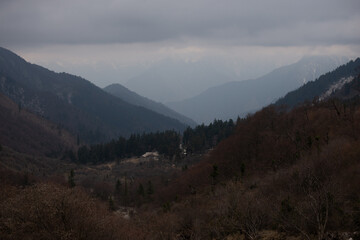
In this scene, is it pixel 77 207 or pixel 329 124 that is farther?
pixel 329 124

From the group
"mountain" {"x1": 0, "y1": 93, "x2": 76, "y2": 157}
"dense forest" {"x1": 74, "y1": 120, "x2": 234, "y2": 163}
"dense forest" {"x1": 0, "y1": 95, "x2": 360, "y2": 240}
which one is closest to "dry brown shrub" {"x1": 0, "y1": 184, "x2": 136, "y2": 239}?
"dense forest" {"x1": 0, "y1": 95, "x2": 360, "y2": 240}

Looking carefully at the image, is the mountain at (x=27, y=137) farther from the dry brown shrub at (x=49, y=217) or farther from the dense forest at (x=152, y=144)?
the dry brown shrub at (x=49, y=217)

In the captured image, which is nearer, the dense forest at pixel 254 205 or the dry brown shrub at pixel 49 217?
the dry brown shrub at pixel 49 217

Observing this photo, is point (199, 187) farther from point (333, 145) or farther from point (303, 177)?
point (303, 177)

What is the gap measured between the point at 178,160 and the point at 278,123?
52.2 meters

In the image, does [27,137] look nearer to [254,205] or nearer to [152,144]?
[152,144]

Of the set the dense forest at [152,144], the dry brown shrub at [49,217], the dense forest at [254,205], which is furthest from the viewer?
the dense forest at [152,144]

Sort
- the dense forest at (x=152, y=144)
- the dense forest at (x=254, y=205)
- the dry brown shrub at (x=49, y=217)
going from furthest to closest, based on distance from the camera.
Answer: the dense forest at (x=152, y=144) → the dense forest at (x=254, y=205) → the dry brown shrub at (x=49, y=217)

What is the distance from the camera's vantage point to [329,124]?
159 feet

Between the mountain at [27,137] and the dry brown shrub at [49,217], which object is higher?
the dry brown shrub at [49,217]

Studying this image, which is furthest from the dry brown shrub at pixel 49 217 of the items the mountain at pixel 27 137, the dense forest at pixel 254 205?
the mountain at pixel 27 137

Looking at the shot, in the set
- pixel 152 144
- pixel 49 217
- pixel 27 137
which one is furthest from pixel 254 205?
pixel 27 137

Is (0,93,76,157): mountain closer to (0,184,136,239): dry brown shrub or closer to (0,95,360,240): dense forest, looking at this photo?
(0,95,360,240): dense forest

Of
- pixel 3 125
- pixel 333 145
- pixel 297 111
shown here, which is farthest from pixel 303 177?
pixel 3 125
